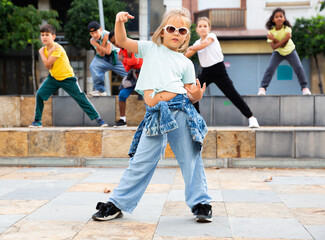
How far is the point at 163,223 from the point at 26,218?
3.71 feet

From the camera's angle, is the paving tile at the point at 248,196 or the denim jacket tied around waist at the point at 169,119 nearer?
the denim jacket tied around waist at the point at 169,119

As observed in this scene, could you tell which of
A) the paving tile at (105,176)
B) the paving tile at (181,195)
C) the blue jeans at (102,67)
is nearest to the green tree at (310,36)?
the blue jeans at (102,67)

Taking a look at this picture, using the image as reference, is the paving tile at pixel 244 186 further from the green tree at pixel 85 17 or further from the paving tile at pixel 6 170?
the green tree at pixel 85 17

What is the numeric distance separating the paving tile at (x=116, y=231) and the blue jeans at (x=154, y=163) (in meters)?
0.21

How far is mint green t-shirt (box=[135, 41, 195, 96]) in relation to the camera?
12.0 feet

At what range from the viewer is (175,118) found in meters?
3.70

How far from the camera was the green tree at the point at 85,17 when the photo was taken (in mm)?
19641

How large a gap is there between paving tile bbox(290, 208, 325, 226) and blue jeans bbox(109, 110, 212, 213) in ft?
2.55

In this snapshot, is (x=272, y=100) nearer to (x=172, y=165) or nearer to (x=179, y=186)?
(x=172, y=165)

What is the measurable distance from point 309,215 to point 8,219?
2499 mm

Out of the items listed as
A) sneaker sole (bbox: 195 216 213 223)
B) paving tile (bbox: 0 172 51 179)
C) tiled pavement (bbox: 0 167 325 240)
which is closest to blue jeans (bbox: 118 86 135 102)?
tiled pavement (bbox: 0 167 325 240)

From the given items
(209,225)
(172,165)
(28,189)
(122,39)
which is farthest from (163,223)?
(172,165)

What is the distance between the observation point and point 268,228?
136 inches

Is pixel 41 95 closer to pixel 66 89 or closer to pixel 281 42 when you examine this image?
pixel 66 89
